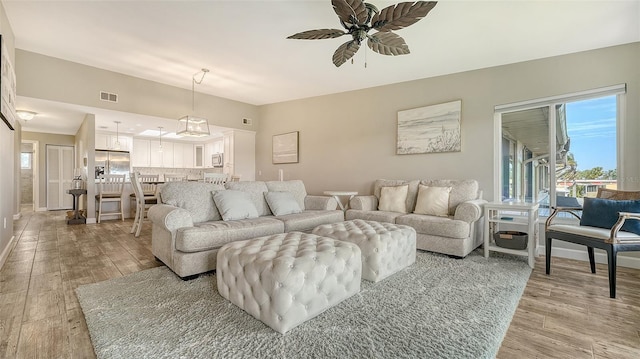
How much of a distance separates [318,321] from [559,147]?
152 inches

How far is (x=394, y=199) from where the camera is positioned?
13.3 ft

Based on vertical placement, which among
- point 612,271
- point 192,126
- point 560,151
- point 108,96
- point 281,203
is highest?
point 108,96

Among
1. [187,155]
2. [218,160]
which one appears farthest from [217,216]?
[187,155]

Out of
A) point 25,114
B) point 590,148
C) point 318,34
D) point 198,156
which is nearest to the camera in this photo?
point 318,34

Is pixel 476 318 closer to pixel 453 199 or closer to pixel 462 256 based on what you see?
pixel 462 256

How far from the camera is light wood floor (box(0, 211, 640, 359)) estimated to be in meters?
1.51

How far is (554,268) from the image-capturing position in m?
2.92

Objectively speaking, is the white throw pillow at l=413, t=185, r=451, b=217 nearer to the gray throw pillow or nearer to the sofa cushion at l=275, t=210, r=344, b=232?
the sofa cushion at l=275, t=210, r=344, b=232

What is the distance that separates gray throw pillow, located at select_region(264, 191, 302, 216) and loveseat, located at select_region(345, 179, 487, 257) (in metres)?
0.90

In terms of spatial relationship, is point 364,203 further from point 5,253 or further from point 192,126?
point 5,253

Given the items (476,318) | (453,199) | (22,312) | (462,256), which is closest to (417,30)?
(453,199)

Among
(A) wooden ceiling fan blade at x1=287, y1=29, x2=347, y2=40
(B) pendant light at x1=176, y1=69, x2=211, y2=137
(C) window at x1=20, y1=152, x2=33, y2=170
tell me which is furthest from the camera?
(C) window at x1=20, y1=152, x2=33, y2=170

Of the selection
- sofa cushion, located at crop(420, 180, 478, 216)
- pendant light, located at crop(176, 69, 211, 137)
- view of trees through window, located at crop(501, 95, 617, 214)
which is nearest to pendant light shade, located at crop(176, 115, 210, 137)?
pendant light, located at crop(176, 69, 211, 137)

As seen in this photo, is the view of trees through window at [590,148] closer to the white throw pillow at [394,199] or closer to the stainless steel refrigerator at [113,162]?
the white throw pillow at [394,199]
